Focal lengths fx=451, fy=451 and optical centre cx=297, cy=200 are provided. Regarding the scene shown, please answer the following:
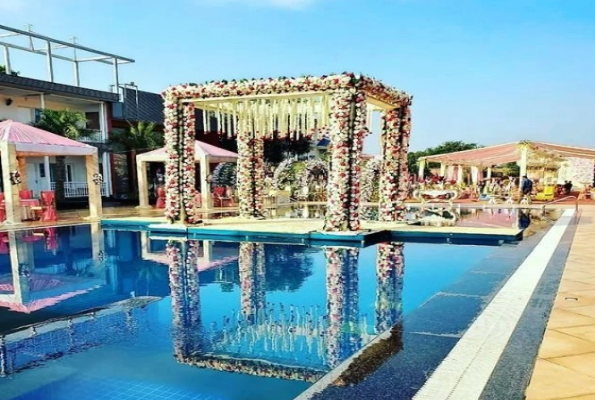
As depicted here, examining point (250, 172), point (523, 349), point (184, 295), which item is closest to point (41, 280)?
point (184, 295)

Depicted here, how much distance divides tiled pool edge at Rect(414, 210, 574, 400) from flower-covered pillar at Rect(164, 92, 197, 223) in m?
7.75

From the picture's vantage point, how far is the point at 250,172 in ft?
41.5

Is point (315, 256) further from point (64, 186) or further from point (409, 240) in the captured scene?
point (64, 186)

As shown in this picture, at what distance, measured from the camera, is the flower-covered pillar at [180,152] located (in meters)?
10.8

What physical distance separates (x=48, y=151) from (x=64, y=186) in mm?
8296

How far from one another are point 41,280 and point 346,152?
230 inches

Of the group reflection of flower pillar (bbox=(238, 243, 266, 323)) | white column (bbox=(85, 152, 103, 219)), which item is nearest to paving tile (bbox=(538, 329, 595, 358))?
reflection of flower pillar (bbox=(238, 243, 266, 323))

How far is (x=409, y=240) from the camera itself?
1008 centimetres

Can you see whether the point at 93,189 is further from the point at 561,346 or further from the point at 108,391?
the point at 561,346

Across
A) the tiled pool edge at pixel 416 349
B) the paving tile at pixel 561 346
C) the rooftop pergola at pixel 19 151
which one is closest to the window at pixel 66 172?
the rooftop pergola at pixel 19 151

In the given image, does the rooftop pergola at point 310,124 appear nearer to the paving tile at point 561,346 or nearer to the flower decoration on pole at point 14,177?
the flower decoration on pole at point 14,177

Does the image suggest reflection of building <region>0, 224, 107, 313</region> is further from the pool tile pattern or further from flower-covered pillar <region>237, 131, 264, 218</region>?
flower-covered pillar <region>237, 131, 264, 218</region>

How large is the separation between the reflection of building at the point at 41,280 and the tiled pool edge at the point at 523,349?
5.26 meters

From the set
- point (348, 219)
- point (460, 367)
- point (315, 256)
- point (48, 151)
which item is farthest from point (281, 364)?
point (48, 151)
